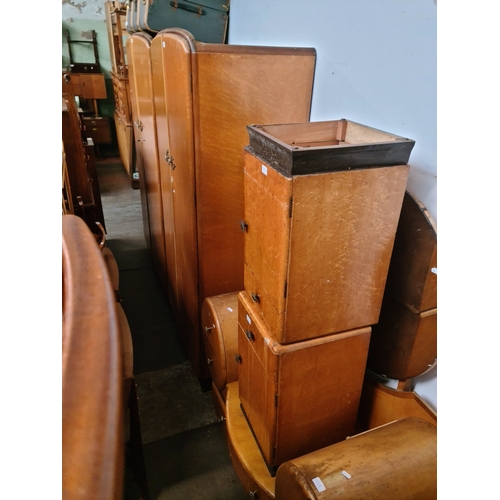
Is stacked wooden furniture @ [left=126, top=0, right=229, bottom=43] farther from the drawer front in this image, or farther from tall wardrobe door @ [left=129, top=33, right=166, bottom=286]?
the drawer front

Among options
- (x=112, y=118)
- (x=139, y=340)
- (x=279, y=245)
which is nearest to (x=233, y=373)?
(x=279, y=245)

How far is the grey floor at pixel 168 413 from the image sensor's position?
204cm

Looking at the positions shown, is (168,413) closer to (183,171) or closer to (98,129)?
(183,171)

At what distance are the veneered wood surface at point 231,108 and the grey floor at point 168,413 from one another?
1.00 metres

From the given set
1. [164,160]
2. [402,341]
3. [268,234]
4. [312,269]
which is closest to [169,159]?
[164,160]

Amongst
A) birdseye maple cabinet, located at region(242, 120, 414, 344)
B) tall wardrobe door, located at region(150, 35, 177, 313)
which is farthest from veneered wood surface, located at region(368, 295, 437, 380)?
tall wardrobe door, located at region(150, 35, 177, 313)

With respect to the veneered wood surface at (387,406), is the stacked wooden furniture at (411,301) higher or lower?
higher

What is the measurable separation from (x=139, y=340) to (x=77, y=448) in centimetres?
273

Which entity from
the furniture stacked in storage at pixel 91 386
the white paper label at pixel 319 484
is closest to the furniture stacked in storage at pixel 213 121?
the furniture stacked in storage at pixel 91 386

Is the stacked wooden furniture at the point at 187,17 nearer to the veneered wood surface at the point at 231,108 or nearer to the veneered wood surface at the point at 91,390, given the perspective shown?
the veneered wood surface at the point at 231,108

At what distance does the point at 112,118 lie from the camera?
7.63m

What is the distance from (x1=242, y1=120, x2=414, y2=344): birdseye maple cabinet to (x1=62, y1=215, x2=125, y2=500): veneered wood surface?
0.59 metres
